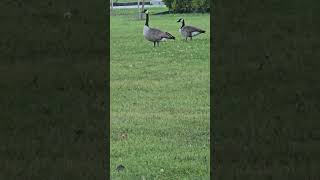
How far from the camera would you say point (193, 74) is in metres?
11.6

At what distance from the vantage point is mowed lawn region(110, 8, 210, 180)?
658 centimetres

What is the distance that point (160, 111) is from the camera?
8.82 metres

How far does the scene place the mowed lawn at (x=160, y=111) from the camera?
6.58 metres
